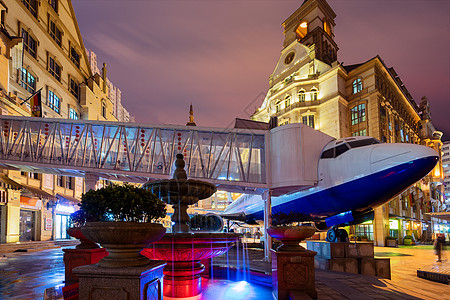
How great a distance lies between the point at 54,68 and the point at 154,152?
29.6 metres

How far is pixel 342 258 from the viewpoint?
46.9 ft

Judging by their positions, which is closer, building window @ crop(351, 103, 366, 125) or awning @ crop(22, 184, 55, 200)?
awning @ crop(22, 184, 55, 200)

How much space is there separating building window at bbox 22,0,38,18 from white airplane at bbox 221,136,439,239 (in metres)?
40.1

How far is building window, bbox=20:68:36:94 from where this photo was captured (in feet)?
114

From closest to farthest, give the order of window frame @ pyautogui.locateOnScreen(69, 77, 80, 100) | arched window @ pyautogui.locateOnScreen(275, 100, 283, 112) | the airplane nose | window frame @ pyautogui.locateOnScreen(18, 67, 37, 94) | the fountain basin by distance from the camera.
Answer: the fountain basin
the airplane nose
window frame @ pyautogui.locateOnScreen(18, 67, 37, 94)
window frame @ pyautogui.locateOnScreen(69, 77, 80, 100)
arched window @ pyautogui.locateOnScreen(275, 100, 283, 112)

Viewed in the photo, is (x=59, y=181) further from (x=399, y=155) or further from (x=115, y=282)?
(x=115, y=282)

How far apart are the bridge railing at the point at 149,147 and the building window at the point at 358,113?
101 feet

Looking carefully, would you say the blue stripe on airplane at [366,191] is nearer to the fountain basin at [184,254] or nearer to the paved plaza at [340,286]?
the paved plaza at [340,286]

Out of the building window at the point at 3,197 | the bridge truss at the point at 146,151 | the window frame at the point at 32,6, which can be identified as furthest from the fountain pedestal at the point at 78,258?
the window frame at the point at 32,6

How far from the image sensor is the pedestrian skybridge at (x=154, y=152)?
2180 centimetres

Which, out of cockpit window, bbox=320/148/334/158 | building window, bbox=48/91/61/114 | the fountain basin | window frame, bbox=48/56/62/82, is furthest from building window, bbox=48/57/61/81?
the fountain basin

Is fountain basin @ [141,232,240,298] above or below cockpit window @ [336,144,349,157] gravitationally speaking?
below

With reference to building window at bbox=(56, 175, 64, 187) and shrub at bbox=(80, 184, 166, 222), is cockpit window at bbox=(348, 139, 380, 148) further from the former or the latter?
building window at bbox=(56, 175, 64, 187)

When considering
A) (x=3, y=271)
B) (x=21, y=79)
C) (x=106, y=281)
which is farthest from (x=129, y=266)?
(x=21, y=79)
